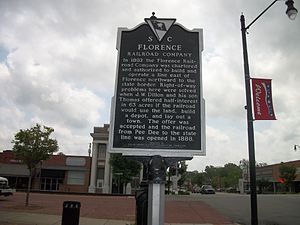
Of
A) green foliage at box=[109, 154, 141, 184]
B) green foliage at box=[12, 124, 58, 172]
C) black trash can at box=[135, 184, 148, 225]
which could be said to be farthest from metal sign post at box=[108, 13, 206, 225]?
green foliage at box=[109, 154, 141, 184]

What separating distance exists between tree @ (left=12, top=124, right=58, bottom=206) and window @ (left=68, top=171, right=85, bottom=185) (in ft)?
106

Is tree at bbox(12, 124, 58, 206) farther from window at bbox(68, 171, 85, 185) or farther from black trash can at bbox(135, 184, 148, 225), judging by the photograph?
window at bbox(68, 171, 85, 185)

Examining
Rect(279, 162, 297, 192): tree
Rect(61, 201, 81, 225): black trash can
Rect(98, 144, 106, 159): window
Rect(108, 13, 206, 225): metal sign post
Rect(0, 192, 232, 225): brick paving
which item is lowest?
Rect(0, 192, 232, 225): brick paving

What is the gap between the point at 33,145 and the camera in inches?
753

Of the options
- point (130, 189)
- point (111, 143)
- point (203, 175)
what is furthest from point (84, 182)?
point (203, 175)

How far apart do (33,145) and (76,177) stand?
3302 cm

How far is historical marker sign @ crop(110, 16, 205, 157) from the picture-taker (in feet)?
19.3

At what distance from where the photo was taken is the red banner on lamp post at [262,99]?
9250 mm

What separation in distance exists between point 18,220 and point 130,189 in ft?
122

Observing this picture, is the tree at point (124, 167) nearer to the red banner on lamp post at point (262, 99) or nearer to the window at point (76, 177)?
the window at point (76, 177)

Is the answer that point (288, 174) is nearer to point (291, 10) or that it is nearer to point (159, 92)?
point (291, 10)

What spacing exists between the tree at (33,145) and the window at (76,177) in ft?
106

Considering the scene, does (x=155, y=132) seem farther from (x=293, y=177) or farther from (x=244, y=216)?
(x=293, y=177)

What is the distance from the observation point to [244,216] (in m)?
16.3
